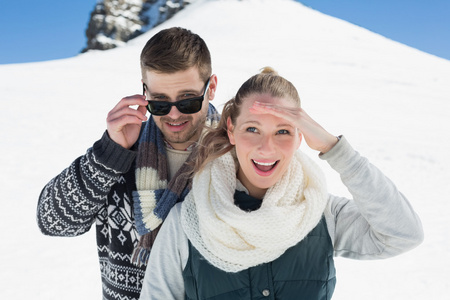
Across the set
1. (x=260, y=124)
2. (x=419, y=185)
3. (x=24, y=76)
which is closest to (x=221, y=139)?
(x=260, y=124)

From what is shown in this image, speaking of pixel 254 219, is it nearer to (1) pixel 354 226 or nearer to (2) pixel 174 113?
(1) pixel 354 226

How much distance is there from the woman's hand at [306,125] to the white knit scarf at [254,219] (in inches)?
8.4

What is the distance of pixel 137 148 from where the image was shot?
226 cm

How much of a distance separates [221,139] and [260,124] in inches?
11.8

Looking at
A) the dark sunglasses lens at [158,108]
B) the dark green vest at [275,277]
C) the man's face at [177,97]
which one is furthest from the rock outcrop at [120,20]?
the dark green vest at [275,277]

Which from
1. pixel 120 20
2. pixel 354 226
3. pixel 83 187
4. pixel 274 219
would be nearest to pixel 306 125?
pixel 274 219

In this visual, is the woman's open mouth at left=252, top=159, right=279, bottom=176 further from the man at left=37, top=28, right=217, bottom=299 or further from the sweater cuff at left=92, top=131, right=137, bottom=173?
the sweater cuff at left=92, top=131, right=137, bottom=173

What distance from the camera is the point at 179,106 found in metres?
2.20

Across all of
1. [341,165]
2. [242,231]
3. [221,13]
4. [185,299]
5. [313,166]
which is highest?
[341,165]

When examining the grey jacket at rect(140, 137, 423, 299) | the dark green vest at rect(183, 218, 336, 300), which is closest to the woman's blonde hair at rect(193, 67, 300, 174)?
the grey jacket at rect(140, 137, 423, 299)

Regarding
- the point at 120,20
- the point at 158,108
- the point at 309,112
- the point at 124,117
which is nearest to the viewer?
the point at 124,117

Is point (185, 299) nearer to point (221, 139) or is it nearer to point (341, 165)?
point (221, 139)

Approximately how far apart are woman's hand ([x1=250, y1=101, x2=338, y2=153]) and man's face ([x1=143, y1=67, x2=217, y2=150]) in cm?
56

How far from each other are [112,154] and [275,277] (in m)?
0.91
